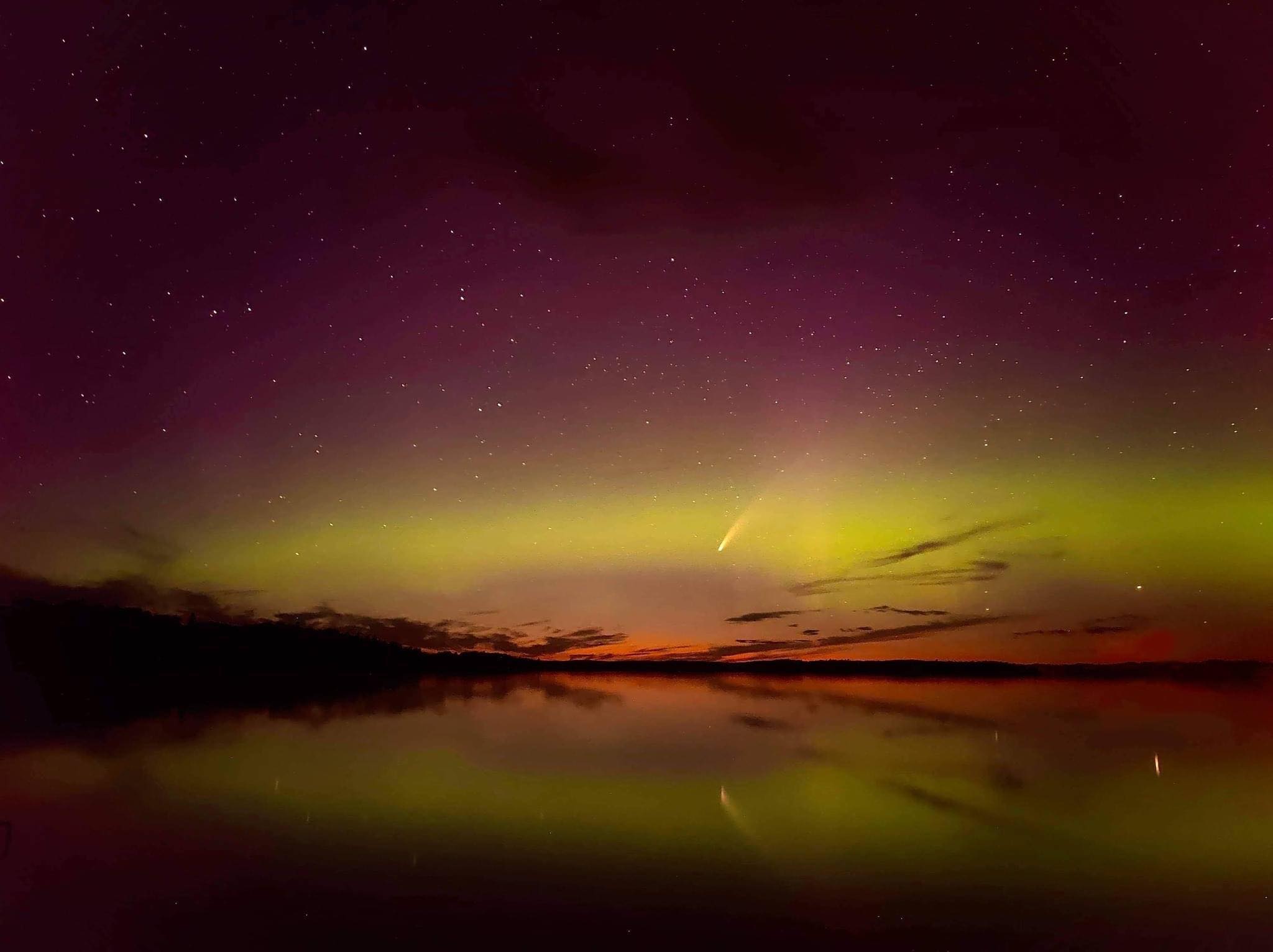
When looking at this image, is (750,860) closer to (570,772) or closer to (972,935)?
(972,935)

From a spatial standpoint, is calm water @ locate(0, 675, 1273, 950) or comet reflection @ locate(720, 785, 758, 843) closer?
calm water @ locate(0, 675, 1273, 950)

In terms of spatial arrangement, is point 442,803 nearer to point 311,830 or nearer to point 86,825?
point 311,830

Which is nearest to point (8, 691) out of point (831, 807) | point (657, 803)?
point (657, 803)

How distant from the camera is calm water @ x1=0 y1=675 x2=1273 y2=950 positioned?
3.54m

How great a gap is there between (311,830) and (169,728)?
6.81 meters

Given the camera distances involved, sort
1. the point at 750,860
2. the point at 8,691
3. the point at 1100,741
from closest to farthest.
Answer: the point at 750,860 → the point at 1100,741 → the point at 8,691

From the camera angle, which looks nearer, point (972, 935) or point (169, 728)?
point (972, 935)

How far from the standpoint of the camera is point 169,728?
10.6 m

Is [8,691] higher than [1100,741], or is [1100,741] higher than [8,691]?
[8,691]

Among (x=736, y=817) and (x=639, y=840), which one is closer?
(x=639, y=840)

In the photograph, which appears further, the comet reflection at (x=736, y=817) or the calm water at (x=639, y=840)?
the comet reflection at (x=736, y=817)

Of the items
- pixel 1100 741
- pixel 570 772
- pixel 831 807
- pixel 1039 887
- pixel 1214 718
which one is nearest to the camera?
pixel 1039 887

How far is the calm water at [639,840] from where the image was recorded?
139 inches

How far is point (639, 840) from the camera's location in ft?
15.7
